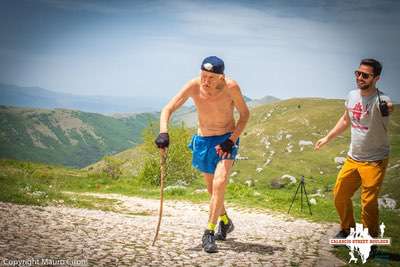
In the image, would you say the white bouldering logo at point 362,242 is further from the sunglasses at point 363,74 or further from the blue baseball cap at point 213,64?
the blue baseball cap at point 213,64

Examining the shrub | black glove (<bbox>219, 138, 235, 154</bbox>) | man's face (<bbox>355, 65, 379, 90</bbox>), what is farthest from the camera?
the shrub

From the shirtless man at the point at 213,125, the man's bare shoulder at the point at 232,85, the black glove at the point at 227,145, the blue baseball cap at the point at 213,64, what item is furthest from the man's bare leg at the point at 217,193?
the blue baseball cap at the point at 213,64

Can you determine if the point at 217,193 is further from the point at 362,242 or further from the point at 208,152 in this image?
the point at 362,242

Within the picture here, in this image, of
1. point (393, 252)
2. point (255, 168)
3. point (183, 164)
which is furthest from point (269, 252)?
point (255, 168)

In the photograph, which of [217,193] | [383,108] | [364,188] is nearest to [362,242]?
[364,188]

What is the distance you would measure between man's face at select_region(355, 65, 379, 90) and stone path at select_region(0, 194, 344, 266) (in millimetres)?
3059

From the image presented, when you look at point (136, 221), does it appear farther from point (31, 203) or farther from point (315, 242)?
point (315, 242)

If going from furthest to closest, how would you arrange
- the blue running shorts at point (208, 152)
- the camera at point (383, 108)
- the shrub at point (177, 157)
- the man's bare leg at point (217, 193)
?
the shrub at point (177, 157) < the blue running shorts at point (208, 152) < the man's bare leg at point (217, 193) < the camera at point (383, 108)

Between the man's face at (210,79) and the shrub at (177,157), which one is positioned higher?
the man's face at (210,79)

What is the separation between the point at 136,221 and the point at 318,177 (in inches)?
3841

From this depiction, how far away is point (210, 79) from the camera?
744 centimetres

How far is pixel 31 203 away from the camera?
37.2 feet

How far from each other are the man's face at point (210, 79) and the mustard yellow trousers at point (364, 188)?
9.34 ft

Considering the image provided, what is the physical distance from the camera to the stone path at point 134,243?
6137 mm
